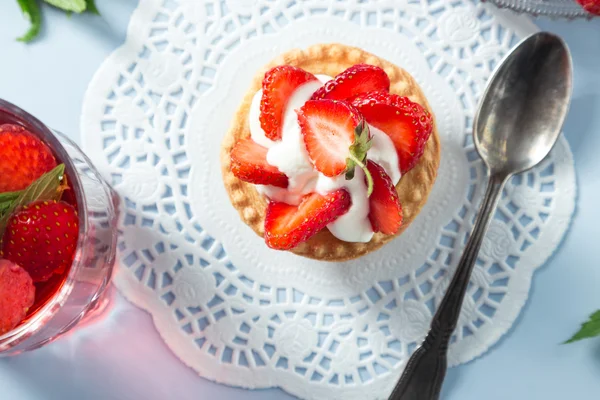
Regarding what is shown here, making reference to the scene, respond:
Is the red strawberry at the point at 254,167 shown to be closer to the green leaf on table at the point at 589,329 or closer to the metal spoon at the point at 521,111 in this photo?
the metal spoon at the point at 521,111

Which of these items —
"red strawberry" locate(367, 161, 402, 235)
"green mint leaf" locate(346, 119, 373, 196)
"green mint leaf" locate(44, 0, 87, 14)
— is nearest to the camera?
"green mint leaf" locate(346, 119, 373, 196)

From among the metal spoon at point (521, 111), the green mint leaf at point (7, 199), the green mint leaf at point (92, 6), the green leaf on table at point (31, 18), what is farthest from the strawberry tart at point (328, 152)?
the green leaf on table at point (31, 18)

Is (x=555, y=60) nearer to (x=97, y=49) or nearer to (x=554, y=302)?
(x=554, y=302)

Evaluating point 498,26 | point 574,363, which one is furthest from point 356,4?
point 574,363

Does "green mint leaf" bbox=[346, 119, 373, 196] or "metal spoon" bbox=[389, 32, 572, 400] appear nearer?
"green mint leaf" bbox=[346, 119, 373, 196]

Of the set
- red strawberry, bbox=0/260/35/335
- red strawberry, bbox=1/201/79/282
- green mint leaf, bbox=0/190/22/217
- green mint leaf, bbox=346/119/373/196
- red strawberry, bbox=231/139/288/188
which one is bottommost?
red strawberry, bbox=0/260/35/335

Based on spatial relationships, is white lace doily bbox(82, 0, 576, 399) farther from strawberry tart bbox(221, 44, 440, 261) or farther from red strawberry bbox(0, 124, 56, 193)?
red strawberry bbox(0, 124, 56, 193)

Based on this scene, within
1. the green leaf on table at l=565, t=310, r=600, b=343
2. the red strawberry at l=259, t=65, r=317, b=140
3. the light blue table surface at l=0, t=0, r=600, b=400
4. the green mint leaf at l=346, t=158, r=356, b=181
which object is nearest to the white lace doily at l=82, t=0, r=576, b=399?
the light blue table surface at l=0, t=0, r=600, b=400
